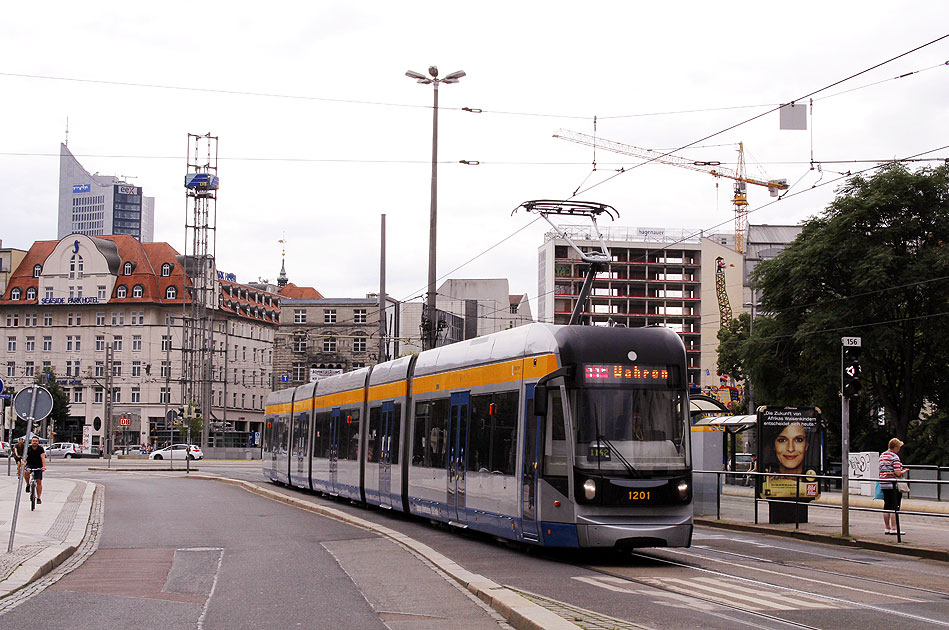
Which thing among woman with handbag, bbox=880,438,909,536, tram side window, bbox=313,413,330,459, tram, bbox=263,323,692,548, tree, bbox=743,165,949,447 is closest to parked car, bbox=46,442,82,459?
tree, bbox=743,165,949,447

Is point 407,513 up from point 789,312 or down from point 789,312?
down

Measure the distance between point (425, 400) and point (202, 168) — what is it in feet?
230

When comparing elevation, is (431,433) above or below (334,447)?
above

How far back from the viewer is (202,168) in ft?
287

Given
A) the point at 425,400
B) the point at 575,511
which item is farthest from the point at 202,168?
the point at 575,511

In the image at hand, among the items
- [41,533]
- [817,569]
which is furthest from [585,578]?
[41,533]

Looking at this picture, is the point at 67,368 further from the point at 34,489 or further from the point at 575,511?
the point at 575,511

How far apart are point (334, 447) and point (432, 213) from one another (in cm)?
802

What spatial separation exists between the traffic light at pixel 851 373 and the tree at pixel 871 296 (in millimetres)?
27203

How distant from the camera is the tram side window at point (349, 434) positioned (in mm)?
27266

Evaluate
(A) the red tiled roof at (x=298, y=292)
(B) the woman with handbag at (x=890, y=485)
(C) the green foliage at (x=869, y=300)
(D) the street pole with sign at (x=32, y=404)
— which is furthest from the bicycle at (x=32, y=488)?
(A) the red tiled roof at (x=298, y=292)

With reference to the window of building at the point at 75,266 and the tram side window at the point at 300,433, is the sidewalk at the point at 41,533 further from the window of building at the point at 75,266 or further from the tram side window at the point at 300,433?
the window of building at the point at 75,266

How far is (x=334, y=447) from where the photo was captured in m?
29.9

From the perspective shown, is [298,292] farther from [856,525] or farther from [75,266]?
[856,525]
